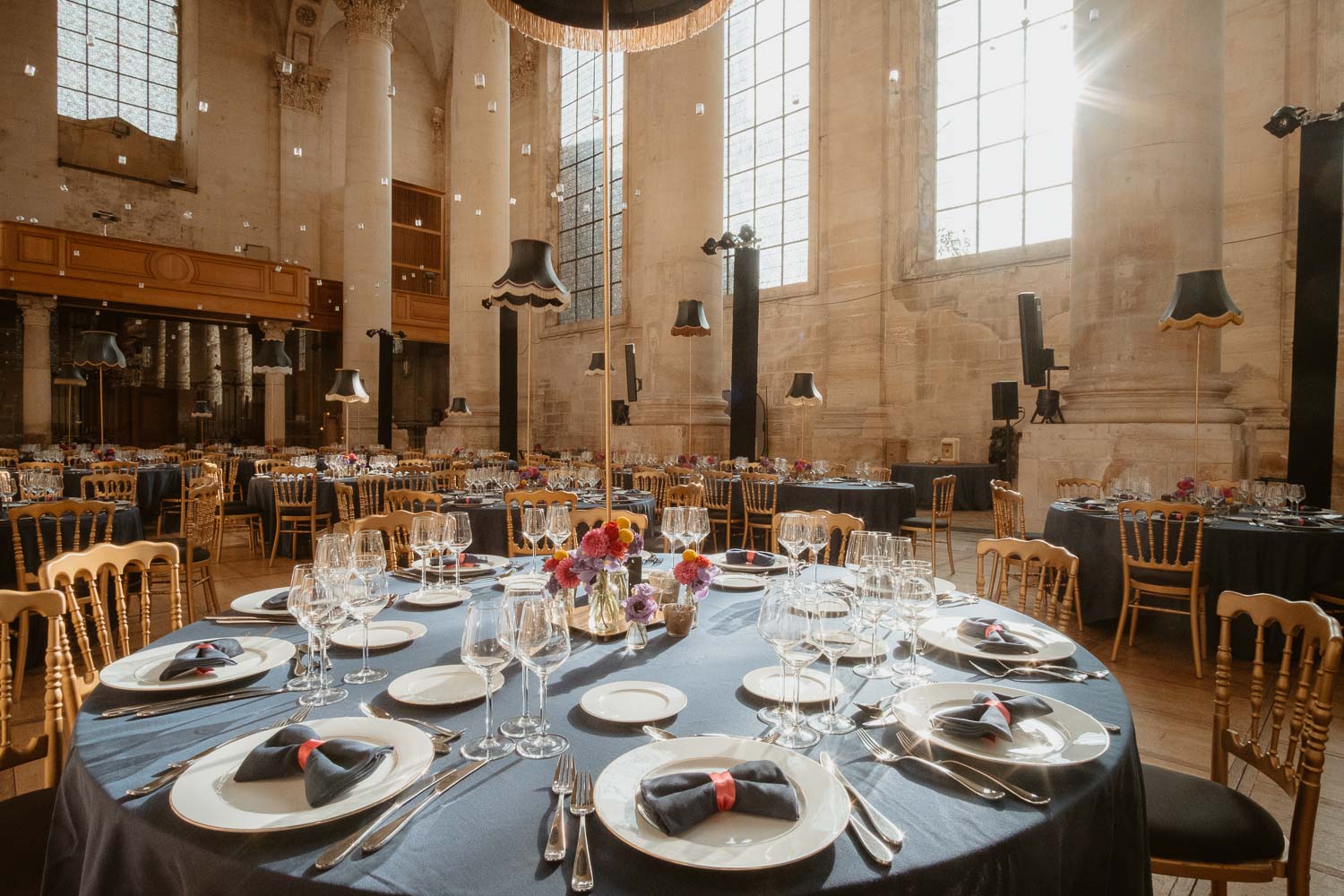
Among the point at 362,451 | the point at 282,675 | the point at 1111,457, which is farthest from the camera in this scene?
the point at 362,451

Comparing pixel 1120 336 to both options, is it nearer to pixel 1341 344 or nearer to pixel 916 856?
pixel 1341 344

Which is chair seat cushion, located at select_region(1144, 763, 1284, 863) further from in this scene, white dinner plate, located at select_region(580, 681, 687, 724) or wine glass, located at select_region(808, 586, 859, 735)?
white dinner plate, located at select_region(580, 681, 687, 724)

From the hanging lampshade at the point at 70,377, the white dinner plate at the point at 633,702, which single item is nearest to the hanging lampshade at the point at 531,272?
the white dinner plate at the point at 633,702

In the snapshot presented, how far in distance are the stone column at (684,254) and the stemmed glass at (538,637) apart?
27.3 ft

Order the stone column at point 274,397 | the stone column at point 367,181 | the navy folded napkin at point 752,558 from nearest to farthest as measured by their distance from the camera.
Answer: the navy folded napkin at point 752,558, the stone column at point 367,181, the stone column at point 274,397

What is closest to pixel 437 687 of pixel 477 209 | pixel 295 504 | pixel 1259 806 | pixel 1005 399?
pixel 1259 806

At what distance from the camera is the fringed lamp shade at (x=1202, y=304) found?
→ 4.71 meters

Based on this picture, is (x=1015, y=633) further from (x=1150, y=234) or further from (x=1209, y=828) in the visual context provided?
(x=1150, y=234)

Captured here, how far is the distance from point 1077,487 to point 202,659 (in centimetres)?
634

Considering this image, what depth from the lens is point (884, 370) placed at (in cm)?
1109

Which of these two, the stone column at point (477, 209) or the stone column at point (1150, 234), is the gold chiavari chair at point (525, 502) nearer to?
the stone column at point (1150, 234)

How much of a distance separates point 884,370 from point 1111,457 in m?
5.55

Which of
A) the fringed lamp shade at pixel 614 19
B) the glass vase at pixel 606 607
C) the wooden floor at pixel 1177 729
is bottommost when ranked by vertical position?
the wooden floor at pixel 1177 729

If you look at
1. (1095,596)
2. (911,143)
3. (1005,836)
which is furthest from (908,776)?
(911,143)
